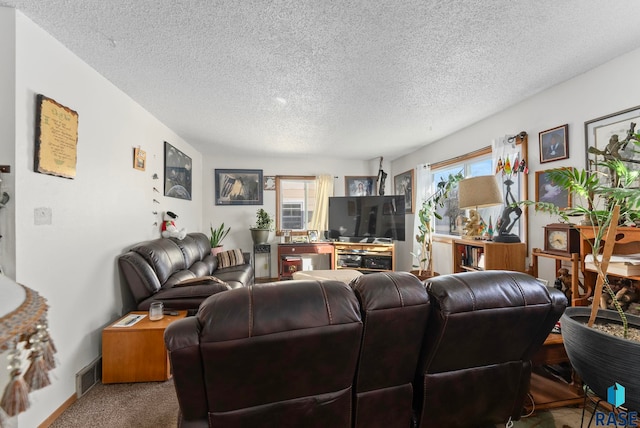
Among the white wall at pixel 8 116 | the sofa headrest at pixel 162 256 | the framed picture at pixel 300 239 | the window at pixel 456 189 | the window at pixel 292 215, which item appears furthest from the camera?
the window at pixel 292 215

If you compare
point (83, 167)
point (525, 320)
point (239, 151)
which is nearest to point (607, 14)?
point (525, 320)

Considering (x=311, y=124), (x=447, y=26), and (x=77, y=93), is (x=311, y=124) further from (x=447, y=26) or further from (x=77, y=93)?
(x=77, y=93)

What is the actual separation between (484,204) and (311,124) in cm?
214

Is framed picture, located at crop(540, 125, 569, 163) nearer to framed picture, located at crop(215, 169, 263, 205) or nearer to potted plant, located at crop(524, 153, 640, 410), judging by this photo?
potted plant, located at crop(524, 153, 640, 410)

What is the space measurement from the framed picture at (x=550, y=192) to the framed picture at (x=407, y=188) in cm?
223

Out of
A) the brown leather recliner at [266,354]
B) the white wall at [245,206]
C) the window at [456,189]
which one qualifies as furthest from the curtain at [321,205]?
the brown leather recliner at [266,354]

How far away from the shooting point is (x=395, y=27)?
160 centimetres

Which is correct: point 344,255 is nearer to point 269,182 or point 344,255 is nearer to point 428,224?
point 428,224

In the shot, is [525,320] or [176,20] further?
[176,20]

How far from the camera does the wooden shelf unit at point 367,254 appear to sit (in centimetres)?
466

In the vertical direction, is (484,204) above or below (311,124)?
below

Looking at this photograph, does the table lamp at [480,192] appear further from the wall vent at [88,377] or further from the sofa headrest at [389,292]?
the wall vent at [88,377]

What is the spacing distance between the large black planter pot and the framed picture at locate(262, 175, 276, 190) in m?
4.67

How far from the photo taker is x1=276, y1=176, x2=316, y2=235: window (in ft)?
17.5
